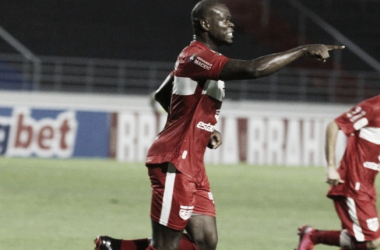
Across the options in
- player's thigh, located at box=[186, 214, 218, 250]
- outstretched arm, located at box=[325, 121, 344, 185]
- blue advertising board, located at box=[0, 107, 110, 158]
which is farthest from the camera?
blue advertising board, located at box=[0, 107, 110, 158]

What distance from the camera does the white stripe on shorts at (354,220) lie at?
6793 millimetres

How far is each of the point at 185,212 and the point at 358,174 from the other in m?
2.17

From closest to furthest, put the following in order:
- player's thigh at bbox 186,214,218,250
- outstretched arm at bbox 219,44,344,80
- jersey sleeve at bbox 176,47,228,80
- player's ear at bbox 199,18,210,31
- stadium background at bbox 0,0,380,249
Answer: outstretched arm at bbox 219,44,344,80
jersey sleeve at bbox 176,47,228,80
player's ear at bbox 199,18,210,31
player's thigh at bbox 186,214,218,250
stadium background at bbox 0,0,380,249

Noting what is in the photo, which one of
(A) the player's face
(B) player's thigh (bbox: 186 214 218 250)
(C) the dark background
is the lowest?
(B) player's thigh (bbox: 186 214 218 250)

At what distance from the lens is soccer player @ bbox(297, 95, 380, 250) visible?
6.79 metres

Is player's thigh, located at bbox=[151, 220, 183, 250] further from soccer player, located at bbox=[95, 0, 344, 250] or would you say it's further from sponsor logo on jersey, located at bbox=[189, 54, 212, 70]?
sponsor logo on jersey, located at bbox=[189, 54, 212, 70]

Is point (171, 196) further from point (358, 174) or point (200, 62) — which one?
point (358, 174)

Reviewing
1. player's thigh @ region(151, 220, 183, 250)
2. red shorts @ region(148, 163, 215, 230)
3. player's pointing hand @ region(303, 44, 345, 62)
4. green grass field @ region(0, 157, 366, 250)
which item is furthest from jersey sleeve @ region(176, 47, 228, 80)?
green grass field @ region(0, 157, 366, 250)

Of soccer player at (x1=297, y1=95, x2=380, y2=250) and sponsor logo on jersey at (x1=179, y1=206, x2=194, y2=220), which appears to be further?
soccer player at (x1=297, y1=95, x2=380, y2=250)

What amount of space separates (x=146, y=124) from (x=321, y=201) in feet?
21.4

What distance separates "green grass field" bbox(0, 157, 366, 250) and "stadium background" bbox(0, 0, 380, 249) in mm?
24

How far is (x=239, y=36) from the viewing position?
89.6ft

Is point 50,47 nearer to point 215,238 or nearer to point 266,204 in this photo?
point 266,204

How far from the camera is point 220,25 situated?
5270mm
